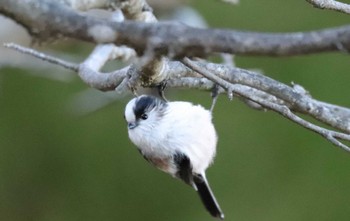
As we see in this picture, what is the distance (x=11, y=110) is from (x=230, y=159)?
825mm

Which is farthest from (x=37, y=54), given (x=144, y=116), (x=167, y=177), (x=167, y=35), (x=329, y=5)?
(x=167, y=177)

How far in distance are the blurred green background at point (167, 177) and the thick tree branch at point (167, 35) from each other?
2022 millimetres

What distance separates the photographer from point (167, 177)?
8.88 ft

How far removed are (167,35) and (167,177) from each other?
2.15 metres

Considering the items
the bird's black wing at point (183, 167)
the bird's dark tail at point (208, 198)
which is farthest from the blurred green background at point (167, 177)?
the bird's black wing at point (183, 167)

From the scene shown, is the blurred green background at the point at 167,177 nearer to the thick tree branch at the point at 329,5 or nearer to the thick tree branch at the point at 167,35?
the thick tree branch at the point at 329,5

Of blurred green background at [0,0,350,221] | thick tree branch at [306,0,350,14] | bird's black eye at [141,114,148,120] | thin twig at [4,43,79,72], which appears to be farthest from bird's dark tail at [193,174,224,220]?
blurred green background at [0,0,350,221]

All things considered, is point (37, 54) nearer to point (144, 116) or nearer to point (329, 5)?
point (144, 116)

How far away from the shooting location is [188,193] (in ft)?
8.79

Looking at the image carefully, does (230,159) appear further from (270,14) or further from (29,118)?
(29,118)

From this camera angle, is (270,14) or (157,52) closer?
(157,52)

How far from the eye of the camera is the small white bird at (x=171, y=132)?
1394 mm

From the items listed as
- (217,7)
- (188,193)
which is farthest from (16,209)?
(217,7)

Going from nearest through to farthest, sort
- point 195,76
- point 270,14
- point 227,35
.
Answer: point 227,35
point 195,76
point 270,14
